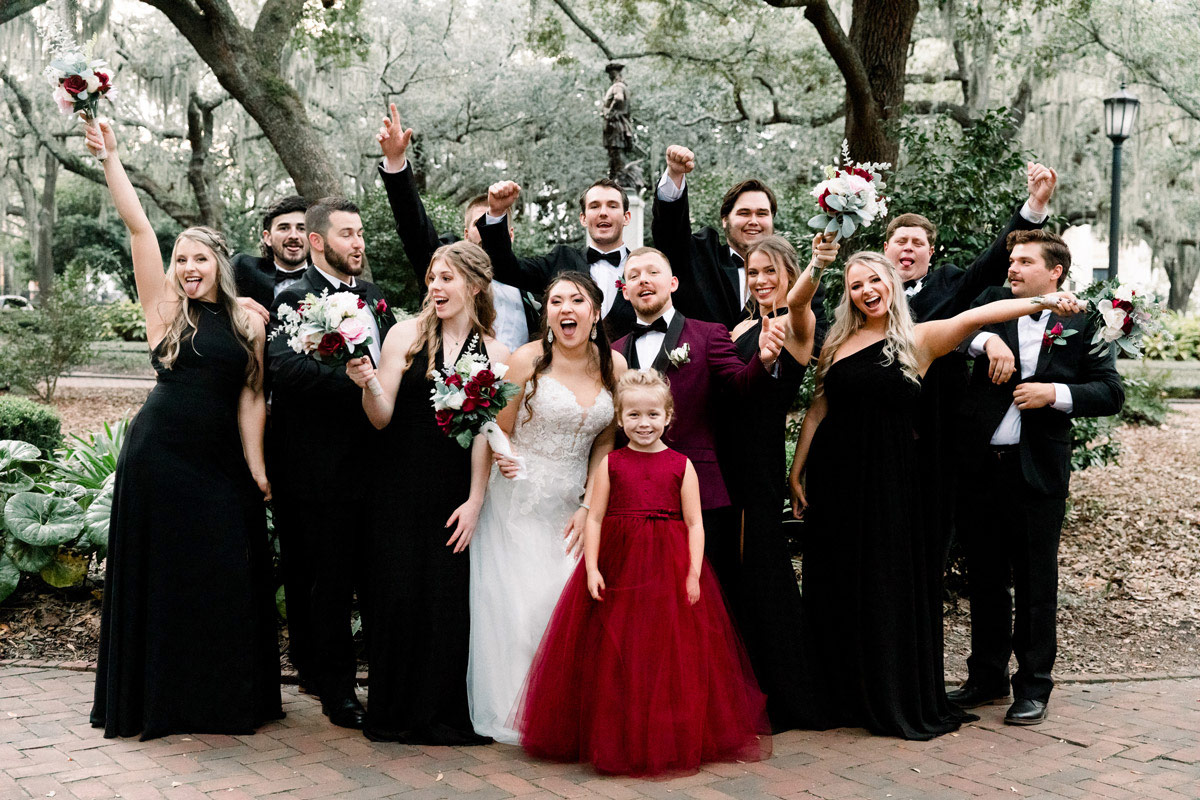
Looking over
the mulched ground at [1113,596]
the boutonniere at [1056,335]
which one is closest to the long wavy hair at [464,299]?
the boutonniere at [1056,335]

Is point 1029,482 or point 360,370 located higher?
point 360,370

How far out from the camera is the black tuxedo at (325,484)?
480cm

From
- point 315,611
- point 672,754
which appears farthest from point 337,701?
point 672,754

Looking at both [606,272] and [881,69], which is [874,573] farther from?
[881,69]

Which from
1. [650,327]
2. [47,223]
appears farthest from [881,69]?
[47,223]

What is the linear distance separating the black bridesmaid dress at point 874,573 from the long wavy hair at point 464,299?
1644 millimetres

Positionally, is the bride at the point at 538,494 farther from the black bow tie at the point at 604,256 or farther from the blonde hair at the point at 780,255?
the black bow tie at the point at 604,256

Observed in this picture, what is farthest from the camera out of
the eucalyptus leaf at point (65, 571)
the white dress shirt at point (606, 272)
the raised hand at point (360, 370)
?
the eucalyptus leaf at point (65, 571)

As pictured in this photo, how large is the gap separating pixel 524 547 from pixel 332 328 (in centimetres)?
130

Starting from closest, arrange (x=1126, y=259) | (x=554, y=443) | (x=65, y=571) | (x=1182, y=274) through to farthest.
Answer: (x=554, y=443) < (x=65, y=571) < (x=1182, y=274) < (x=1126, y=259)

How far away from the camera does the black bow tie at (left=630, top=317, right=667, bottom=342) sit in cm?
491

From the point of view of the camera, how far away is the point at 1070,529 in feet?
30.8

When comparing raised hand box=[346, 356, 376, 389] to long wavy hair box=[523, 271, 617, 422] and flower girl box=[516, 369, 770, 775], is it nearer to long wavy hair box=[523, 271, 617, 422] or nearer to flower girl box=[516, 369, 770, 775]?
long wavy hair box=[523, 271, 617, 422]

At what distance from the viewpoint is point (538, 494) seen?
187 inches
